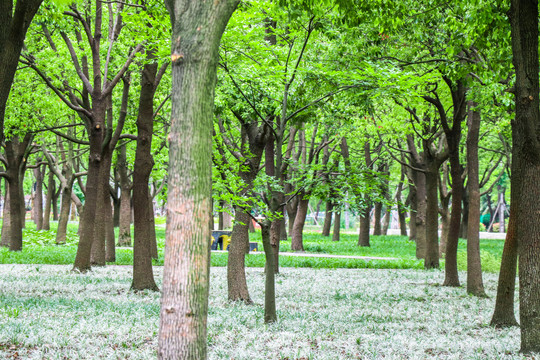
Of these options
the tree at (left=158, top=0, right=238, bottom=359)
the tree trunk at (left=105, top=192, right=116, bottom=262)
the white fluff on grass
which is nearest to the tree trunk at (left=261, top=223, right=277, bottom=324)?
the white fluff on grass

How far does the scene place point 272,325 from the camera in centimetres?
838

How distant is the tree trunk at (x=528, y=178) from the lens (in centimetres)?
684

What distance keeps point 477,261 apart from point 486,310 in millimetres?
2126

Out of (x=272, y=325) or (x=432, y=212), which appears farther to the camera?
(x=432, y=212)

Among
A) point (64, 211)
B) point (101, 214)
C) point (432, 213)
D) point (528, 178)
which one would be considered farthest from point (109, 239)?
point (528, 178)

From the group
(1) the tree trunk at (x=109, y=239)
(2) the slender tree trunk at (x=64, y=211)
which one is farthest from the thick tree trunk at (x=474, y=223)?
(2) the slender tree trunk at (x=64, y=211)

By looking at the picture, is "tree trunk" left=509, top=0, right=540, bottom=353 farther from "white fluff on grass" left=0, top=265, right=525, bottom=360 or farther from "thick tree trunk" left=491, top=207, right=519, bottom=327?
"thick tree trunk" left=491, top=207, right=519, bottom=327

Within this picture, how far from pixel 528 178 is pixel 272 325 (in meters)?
4.38

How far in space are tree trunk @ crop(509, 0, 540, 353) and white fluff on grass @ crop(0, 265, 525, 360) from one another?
56 centimetres

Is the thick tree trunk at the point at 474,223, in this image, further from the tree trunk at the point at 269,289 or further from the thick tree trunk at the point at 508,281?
the tree trunk at the point at 269,289

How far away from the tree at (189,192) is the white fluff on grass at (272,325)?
240 centimetres

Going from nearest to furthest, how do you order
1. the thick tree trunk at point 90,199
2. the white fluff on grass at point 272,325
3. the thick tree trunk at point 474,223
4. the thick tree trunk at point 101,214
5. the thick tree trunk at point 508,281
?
the white fluff on grass at point 272,325, the thick tree trunk at point 508,281, the thick tree trunk at point 474,223, the thick tree trunk at point 90,199, the thick tree trunk at point 101,214

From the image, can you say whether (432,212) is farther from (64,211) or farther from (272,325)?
(64,211)

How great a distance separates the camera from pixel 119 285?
12.9m
